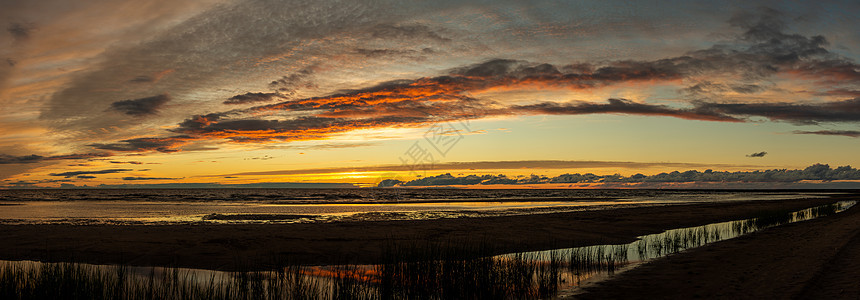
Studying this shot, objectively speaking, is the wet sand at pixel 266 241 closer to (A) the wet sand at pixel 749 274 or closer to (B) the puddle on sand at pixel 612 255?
(B) the puddle on sand at pixel 612 255

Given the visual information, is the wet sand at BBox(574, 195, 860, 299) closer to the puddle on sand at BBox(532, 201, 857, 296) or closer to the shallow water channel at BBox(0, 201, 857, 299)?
the puddle on sand at BBox(532, 201, 857, 296)

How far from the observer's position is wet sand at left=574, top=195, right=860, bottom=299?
36.7 ft

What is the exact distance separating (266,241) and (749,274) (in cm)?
1752

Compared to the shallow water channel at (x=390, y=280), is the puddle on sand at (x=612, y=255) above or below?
below

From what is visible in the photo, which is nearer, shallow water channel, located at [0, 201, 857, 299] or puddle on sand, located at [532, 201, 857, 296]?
shallow water channel, located at [0, 201, 857, 299]

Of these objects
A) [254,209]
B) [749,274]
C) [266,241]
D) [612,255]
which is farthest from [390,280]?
[254,209]

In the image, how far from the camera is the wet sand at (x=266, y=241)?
16.8m

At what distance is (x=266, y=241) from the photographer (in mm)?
20281

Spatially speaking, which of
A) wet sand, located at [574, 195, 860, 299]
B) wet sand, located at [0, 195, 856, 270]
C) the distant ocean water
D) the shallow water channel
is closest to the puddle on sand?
the shallow water channel

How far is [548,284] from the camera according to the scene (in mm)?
12953

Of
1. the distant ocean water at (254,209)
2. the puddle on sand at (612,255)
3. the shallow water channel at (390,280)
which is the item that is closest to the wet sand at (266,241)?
the shallow water channel at (390,280)

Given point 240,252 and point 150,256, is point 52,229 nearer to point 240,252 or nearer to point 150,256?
point 150,256

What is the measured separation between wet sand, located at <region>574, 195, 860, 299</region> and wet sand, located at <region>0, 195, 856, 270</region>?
15.5ft

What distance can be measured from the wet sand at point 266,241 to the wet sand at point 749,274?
4711 millimetres
